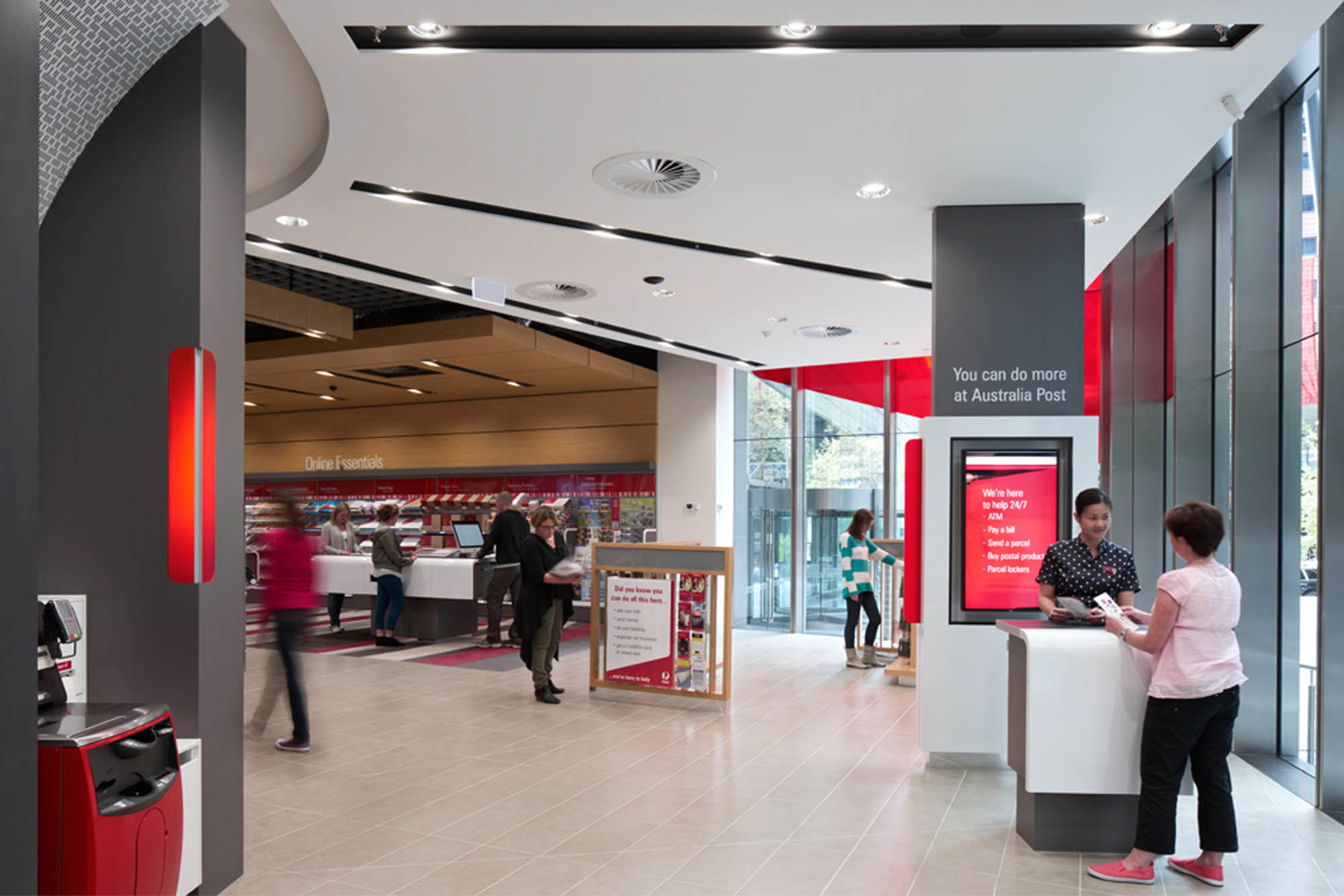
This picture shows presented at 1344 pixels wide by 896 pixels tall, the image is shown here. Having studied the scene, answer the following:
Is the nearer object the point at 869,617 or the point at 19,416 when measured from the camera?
the point at 19,416

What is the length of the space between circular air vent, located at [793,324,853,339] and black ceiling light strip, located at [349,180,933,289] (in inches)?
65.3

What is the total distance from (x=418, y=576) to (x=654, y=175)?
244 inches

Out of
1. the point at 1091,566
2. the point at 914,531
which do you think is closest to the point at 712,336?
the point at 914,531

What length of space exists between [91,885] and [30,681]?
3.87 feet

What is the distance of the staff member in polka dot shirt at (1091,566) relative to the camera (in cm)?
446

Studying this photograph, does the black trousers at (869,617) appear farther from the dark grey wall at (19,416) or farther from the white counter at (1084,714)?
the dark grey wall at (19,416)

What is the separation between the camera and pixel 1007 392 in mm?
5184

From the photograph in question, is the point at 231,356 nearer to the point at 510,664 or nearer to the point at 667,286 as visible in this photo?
the point at 667,286

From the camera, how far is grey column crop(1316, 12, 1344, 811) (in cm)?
441

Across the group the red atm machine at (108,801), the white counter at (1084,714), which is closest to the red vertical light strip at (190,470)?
the red atm machine at (108,801)

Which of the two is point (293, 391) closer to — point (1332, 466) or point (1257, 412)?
point (1257, 412)

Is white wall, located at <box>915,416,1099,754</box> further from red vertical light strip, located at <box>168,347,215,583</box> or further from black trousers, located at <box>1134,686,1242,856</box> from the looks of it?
red vertical light strip, located at <box>168,347,215,583</box>

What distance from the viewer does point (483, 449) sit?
13617mm

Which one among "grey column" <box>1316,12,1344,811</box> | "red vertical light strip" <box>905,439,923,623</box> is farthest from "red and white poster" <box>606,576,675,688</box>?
"grey column" <box>1316,12,1344,811</box>
